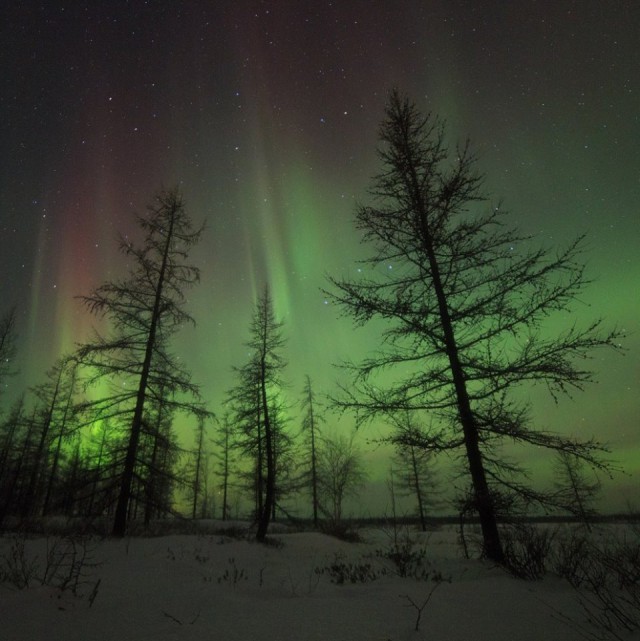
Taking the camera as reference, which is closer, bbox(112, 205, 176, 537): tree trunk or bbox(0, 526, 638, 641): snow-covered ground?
bbox(0, 526, 638, 641): snow-covered ground

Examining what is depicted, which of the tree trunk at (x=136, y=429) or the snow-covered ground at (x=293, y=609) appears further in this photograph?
the tree trunk at (x=136, y=429)

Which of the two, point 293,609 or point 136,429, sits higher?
point 136,429

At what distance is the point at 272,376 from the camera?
53.7 feet

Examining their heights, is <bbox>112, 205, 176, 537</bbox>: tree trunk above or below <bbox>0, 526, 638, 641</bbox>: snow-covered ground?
above

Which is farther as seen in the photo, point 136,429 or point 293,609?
point 136,429

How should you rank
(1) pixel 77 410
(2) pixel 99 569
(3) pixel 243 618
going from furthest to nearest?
(1) pixel 77 410 → (2) pixel 99 569 → (3) pixel 243 618

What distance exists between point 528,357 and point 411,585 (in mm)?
4405

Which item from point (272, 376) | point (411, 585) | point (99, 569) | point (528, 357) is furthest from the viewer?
point (272, 376)

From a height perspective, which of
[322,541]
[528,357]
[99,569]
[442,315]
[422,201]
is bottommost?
[322,541]

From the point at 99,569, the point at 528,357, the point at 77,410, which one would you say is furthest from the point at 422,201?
the point at 77,410

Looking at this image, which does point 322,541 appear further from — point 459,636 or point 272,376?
point 459,636

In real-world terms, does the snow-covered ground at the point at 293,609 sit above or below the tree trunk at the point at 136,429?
below

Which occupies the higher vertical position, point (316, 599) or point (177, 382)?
point (177, 382)

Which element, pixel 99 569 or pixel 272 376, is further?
pixel 272 376
